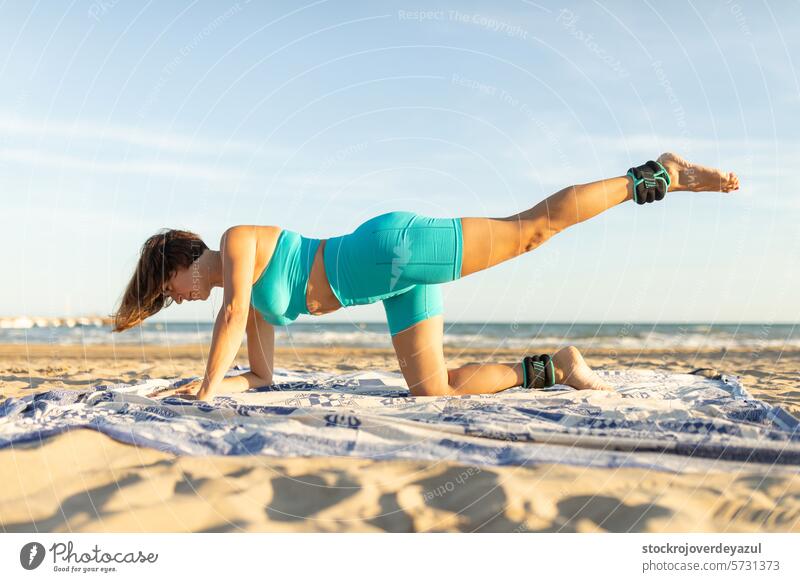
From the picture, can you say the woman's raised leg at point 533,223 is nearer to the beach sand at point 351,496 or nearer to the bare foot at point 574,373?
the bare foot at point 574,373

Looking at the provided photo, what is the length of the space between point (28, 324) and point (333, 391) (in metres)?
22.2

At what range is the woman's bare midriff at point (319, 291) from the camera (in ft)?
12.7

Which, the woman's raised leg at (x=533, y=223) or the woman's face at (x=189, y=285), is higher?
the woman's raised leg at (x=533, y=223)

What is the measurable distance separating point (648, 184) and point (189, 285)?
8.79 ft

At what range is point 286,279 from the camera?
12.6 feet

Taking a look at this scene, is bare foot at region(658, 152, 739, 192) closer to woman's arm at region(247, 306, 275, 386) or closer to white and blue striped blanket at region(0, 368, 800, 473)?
white and blue striped blanket at region(0, 368, 800, 473)

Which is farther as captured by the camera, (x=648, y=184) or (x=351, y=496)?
(x=648, y=184)

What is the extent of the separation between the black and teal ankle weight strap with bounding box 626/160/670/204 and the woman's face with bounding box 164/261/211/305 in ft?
8.23

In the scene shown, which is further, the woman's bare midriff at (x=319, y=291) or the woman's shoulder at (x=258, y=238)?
the woman's bare midriff at (x=319, y=291)

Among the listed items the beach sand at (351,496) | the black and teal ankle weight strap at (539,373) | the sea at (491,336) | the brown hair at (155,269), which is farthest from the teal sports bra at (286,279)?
the sea at (491,336)

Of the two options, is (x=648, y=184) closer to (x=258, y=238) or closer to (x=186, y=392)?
(x=258, y=238)

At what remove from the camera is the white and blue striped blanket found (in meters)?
2.77

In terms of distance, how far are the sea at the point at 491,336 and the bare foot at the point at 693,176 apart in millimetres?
12938

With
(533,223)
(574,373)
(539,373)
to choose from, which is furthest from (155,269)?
(574,373)
